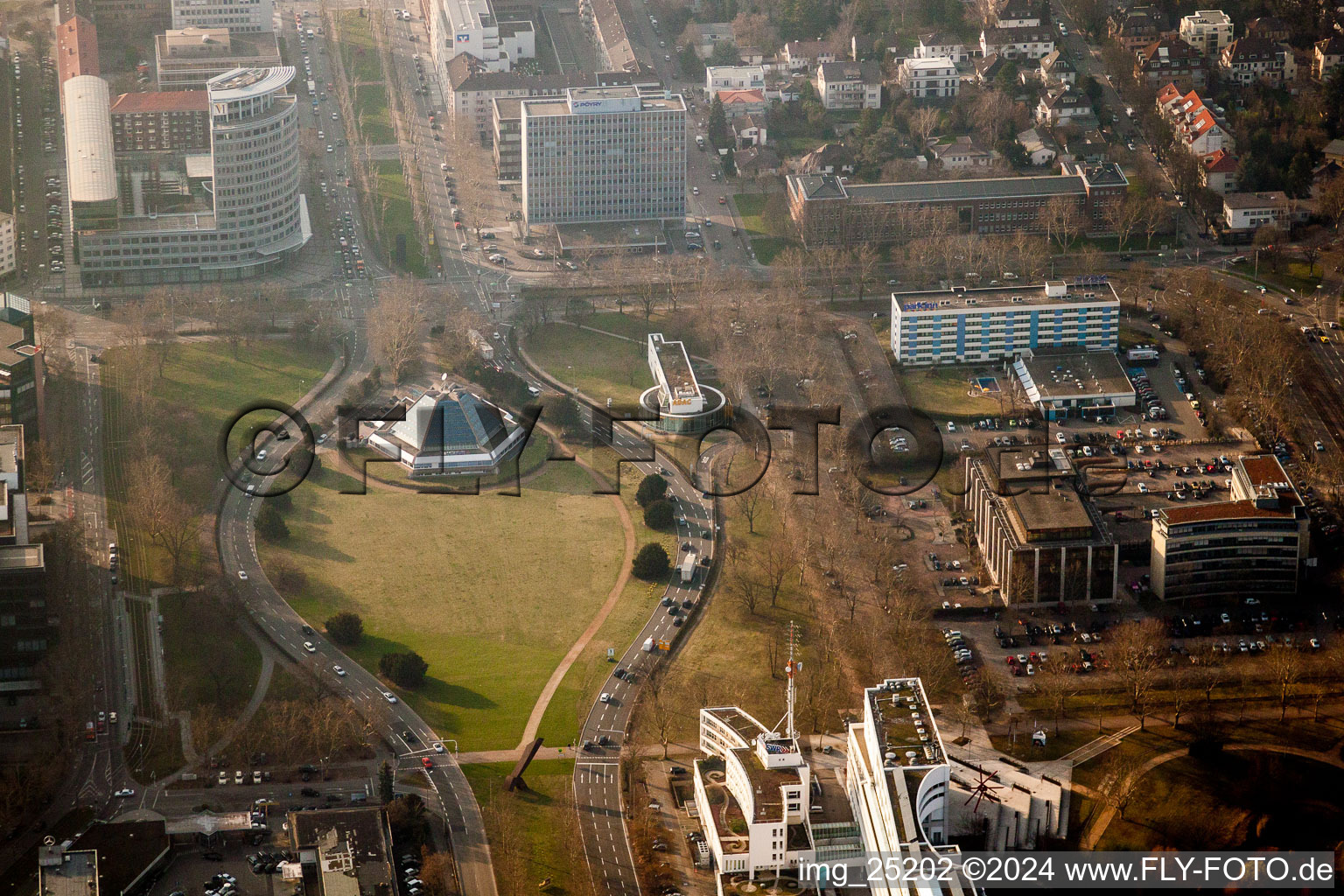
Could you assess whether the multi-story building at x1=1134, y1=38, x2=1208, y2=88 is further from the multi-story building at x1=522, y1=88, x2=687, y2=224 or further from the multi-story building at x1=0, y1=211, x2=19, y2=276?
the multi-story building at x1=0, y1=211, x2=19, y2=276

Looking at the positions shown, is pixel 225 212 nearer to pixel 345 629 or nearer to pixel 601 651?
pixel 345 629

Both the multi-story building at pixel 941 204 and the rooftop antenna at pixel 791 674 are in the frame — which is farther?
the multi-story building at pixel 941 204

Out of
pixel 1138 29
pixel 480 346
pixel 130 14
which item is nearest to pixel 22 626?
pixel 480 346

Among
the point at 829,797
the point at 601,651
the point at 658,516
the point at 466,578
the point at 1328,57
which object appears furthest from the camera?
the point at 1328,57

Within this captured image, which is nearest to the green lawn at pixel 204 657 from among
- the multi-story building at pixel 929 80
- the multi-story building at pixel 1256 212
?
the multi-story building at pixel 1256 212

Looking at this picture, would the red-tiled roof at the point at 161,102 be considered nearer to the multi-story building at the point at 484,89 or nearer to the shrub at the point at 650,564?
the multi-story building at the point at 484,89

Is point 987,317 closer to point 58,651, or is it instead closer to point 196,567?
point 196,567
